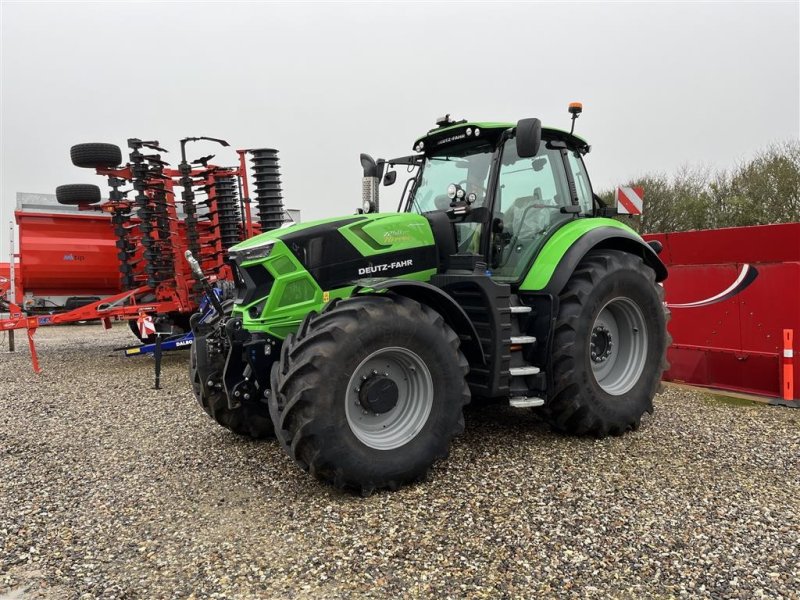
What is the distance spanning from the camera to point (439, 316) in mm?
3736

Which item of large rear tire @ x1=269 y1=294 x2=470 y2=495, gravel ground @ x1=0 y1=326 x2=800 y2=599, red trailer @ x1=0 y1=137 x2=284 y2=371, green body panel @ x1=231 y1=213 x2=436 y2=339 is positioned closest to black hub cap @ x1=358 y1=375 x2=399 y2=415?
large rear tire @ x1=269 y1=294 x2=470 y2=495

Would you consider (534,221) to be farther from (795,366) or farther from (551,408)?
(795,366)

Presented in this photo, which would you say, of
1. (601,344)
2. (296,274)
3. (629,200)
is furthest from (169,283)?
(601,344)

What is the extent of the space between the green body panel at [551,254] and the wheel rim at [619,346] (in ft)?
2.08

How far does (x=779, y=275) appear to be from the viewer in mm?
5957

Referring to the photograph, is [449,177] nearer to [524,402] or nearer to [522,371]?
[522,371]

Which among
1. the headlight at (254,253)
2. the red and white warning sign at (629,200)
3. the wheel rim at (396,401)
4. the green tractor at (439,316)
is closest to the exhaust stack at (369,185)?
the green tractor at (439,316)

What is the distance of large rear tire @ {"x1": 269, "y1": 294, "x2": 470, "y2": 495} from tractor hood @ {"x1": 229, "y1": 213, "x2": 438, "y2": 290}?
1.38 ft

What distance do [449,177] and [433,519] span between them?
270 centimetres

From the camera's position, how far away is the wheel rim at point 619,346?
4.78 m

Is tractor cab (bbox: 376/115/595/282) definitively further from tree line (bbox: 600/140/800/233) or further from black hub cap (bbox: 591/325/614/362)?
tree line (bbox: 600/140/800/233)

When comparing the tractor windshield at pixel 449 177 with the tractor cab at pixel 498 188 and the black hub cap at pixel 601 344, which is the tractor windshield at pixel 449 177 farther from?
the black hub cap at pixel 601 344

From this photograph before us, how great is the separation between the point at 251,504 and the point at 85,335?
46.0 feet

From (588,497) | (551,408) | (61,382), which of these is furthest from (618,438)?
(61,382)
